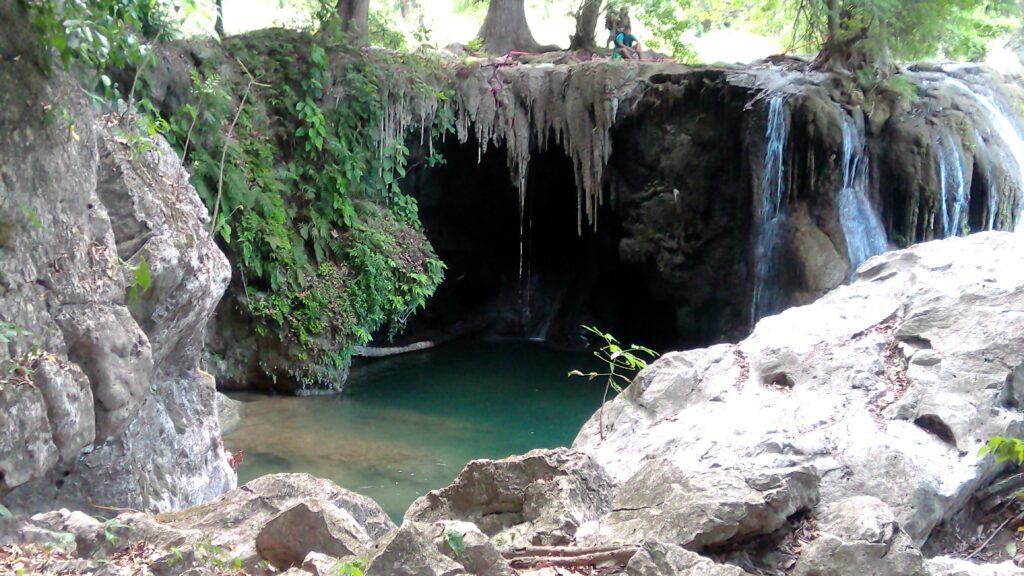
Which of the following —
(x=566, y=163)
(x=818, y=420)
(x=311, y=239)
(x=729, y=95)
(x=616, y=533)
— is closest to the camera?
(x=616, y=533)

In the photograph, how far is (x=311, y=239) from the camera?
36.7ft

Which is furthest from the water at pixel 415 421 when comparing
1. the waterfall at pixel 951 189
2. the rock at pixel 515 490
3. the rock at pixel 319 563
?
the waterfall at pixel 951 189

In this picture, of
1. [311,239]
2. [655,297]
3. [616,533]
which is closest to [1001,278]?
[616,533]

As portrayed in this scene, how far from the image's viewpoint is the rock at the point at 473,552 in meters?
2.49

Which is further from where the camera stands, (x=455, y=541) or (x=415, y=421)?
(x=415, y=421)

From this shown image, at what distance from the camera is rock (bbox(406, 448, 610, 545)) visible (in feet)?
10.8

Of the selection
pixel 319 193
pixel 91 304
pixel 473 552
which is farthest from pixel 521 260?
pixel 473 552

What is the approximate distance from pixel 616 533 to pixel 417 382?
32.0 ft

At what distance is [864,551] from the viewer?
2617mm

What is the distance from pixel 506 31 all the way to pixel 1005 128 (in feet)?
25.2

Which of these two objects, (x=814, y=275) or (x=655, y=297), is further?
(x=655, y=297)

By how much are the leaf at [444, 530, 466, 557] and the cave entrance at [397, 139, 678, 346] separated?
12647 mm

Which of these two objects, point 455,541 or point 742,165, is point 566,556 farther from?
point 742,165

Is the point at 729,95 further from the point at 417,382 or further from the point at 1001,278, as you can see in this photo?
the point at 1001,278
